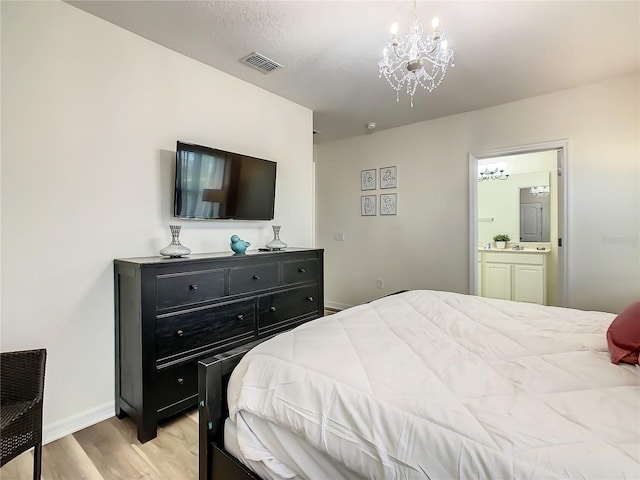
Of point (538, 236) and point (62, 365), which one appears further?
point (538, 236)

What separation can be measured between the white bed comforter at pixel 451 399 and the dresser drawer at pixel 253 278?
3.36ft

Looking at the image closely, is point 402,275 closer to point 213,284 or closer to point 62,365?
point 213,284

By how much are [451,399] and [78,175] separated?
2.34 m

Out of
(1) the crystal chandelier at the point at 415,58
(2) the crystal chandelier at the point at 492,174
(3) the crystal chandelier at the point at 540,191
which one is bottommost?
(3) the crystal chandelier at the point at 540,191

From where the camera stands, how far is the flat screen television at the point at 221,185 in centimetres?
244

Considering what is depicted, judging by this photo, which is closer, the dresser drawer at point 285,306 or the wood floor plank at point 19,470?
the wood floor plank at point 19,470

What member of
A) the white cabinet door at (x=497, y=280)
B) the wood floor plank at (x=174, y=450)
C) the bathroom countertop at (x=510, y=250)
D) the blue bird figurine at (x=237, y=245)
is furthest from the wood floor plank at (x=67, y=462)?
the bathroom countertop at (x=510, y=250)

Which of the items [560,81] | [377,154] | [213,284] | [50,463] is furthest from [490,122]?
[50,463]

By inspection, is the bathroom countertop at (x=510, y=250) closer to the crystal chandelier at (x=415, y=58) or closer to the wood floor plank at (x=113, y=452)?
the crystal chandelier at (x=415, y=58)

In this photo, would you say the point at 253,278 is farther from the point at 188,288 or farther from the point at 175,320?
the point at 175,320

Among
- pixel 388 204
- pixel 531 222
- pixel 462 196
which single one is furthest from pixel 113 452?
pixel 531 222

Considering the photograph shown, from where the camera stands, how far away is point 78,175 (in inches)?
79.8

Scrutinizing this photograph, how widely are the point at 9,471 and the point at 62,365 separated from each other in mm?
526

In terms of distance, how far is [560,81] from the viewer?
10.1 feet
